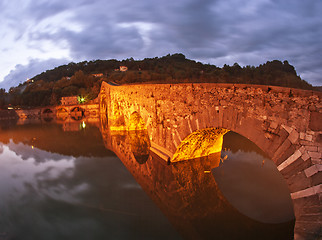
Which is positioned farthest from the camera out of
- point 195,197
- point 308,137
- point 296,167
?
point 195,197

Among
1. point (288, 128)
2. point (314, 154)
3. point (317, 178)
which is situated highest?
point (288, 128)

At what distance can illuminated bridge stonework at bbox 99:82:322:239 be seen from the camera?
4.05 meters

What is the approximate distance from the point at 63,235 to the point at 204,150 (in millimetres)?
6630

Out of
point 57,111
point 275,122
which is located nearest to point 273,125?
point 275,122

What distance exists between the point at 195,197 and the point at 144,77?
129 ft

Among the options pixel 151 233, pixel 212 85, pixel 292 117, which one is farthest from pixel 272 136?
pixel 151 233

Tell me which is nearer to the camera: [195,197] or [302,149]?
[302,149]

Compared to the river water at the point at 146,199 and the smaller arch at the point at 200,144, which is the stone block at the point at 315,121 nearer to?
the river water at the point at 146,199

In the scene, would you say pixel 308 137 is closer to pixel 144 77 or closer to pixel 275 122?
pixel 275 122

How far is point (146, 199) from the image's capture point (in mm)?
7289

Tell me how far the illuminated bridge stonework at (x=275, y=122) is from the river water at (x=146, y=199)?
1523 mm

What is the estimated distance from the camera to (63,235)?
5.55m

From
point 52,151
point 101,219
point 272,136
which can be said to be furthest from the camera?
point 52,151

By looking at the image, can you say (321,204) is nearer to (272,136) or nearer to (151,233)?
(272,136)
